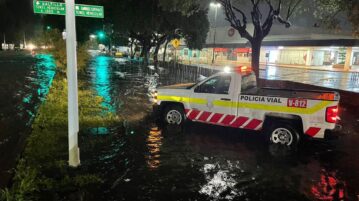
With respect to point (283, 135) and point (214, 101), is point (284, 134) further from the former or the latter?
point (214, 101)

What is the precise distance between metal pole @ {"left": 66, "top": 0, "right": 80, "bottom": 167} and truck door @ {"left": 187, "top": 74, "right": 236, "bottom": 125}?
165 inches

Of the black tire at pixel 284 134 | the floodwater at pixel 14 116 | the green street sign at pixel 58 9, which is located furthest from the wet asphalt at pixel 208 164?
the green street sign at pixel 58 9

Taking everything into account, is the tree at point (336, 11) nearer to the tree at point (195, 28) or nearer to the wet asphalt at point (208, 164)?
the wet asphalt at point (208, 164)

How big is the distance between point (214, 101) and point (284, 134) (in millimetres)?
2082

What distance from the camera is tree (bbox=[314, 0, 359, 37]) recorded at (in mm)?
13288

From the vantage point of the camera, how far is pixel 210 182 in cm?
606

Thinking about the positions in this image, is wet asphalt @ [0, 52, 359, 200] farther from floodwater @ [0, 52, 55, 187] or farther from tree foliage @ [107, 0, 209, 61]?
tree foliage @ [107, 0, 209, 61]

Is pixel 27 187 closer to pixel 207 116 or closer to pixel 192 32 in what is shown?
pixel 207 116

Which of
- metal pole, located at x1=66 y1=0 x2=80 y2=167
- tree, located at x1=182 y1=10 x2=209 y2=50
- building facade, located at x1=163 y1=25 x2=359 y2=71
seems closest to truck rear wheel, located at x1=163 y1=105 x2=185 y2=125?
metal pole, located at x1=66 y1=0 x2=80 y2=167

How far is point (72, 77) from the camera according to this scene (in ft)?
20.0

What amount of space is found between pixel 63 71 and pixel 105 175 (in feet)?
57.2

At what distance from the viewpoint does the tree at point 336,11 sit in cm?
1329

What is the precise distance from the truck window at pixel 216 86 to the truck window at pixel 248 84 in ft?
1.34

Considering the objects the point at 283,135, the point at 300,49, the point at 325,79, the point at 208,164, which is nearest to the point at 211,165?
the point at 208,164
